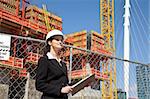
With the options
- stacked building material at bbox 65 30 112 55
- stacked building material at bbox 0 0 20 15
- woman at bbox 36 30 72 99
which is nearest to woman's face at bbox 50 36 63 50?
woman at bbox 36 30 72 99

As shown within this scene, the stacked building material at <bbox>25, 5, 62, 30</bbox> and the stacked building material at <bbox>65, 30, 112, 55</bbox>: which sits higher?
the stacked building material at <bbox>25, 5, 62, 30</bbox>

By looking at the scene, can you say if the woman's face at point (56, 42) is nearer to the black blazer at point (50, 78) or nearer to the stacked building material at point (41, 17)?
the black blazer at point (50, 78)

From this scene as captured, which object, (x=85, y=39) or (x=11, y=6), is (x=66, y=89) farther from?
(x=85, y=39)

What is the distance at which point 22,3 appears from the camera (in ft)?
90.6

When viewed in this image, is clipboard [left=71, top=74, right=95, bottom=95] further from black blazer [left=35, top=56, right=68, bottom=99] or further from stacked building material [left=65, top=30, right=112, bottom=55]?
stacked building material [left=65, top=30, right=112, bottom=55]

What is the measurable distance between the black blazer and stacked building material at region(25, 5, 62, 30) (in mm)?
23792

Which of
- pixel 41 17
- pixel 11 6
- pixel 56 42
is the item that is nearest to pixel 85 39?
pixel 41 17

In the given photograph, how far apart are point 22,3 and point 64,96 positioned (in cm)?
2630

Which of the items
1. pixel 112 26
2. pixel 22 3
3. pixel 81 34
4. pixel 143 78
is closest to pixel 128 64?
pixel 143 78

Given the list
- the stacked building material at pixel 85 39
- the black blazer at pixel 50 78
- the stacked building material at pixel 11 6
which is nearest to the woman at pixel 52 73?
the black blazer at pixel 50 78

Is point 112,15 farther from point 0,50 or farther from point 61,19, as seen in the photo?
point 0,50

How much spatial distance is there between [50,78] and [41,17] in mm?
26096

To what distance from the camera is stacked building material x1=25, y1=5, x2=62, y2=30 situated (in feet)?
88.2

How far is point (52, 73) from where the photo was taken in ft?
7.32
